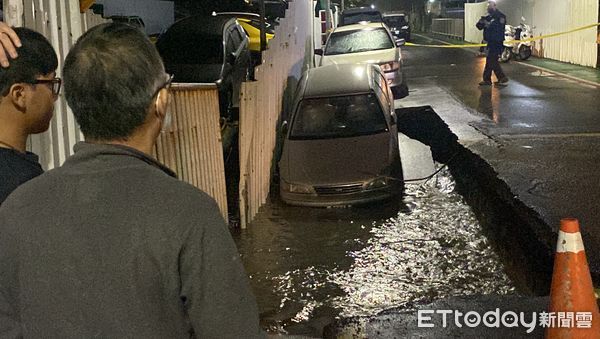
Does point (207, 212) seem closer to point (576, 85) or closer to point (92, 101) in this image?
point (92, 101)

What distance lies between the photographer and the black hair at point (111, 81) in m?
1.53

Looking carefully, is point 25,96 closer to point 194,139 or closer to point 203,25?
point 194,139

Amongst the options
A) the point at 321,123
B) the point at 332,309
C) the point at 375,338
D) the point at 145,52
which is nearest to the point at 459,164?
the point at 321,123

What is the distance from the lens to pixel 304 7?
14141 mm

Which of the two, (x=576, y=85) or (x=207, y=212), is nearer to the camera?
(x=207, y=212)

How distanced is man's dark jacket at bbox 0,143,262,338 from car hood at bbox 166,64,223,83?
337 inches

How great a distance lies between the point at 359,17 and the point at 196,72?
1771cm

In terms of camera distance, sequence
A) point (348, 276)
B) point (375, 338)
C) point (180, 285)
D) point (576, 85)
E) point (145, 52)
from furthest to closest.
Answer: point (576, 85), point (348, 276), point (375, 338), point (145, 52), point (180, 285)

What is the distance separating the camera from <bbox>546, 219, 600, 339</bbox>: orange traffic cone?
11.1 feet

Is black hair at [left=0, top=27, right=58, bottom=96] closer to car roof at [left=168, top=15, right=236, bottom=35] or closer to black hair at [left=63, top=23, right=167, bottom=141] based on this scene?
black hair at [left=63, top=23, right=167, bottom=141]

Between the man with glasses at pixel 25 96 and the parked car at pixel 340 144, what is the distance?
5722mm

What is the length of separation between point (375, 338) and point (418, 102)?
9866 millimetres

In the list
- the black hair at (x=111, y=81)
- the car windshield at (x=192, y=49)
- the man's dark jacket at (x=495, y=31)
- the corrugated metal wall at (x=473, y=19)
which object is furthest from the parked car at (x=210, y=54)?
the corrugated metal wall at (x=473, y=19)

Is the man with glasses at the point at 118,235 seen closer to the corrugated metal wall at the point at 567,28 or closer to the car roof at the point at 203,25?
the car roof at the point at 203,25
